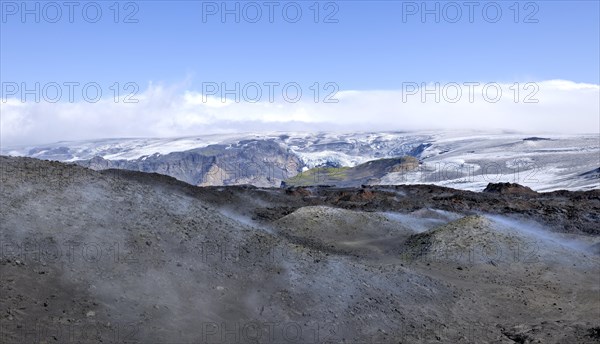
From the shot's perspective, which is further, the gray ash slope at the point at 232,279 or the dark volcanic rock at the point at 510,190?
the dark volcanic rock at the point at 510,190

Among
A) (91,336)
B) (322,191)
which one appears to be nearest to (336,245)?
(91,336)

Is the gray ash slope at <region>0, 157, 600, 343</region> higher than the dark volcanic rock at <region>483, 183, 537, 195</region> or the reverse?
higher

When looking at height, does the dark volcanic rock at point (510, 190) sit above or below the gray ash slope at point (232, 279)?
below

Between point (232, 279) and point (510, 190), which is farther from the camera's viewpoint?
point (510, 190)

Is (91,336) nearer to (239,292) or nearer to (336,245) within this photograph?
(239,292)

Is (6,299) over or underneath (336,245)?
over

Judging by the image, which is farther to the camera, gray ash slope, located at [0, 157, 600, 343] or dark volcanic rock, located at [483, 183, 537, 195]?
dark volcanic rock, located at [483, 183, 537, 195]

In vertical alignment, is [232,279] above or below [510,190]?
above

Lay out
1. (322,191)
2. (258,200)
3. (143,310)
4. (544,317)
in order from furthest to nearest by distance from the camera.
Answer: (322,191) → (258,200) → (544,317) → (143,310)
